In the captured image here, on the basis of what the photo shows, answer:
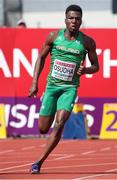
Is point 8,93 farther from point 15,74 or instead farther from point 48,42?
point 48,42

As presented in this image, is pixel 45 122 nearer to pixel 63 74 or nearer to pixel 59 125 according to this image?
pixel 59 125

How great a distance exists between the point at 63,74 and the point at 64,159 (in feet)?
8.81

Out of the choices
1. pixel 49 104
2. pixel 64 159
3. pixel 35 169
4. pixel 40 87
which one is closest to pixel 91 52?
pixel 49 104

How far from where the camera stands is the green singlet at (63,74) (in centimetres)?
1072

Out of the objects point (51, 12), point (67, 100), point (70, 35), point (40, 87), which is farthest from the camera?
point (51, 12)

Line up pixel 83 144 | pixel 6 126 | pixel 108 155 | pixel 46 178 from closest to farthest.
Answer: pixel 46 178 → pixel 108 155 → pixel 83 144 → pixel 6 126

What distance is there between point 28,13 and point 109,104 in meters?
8.82

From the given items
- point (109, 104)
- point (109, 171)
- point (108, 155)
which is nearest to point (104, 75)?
point (109, 104)

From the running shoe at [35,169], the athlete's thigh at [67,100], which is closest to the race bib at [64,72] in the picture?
the athlete's thigh at [67,100]

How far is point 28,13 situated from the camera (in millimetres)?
26609

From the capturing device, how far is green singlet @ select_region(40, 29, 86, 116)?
10.7 m

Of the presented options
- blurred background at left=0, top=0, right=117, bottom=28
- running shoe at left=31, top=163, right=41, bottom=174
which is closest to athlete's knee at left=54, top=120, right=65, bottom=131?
running shoe at left=31, top=163, right=41, bottom=174

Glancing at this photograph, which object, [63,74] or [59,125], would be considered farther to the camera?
[63,74]

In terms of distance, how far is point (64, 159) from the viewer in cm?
1314
